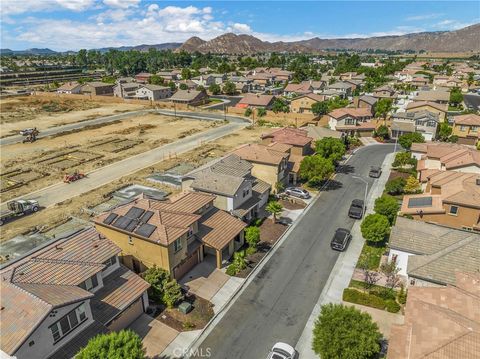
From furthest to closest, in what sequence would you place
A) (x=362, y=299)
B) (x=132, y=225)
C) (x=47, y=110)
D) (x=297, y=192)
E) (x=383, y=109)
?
1. (x=47, y=110)
2. (x=383, y=109)
3. (x=297, y=192)
4. (x=132, y=225)
5. (x=362, y=299)

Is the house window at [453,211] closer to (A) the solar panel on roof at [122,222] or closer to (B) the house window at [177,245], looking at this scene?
(B) the house window at [177,245]

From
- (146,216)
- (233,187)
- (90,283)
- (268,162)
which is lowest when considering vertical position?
(90,283)

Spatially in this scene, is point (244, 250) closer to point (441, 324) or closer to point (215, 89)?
point (441, 324)

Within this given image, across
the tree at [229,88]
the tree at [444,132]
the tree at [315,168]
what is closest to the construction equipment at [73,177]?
the tree at [315,168]

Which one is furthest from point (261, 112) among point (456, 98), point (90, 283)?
point (90, 283)

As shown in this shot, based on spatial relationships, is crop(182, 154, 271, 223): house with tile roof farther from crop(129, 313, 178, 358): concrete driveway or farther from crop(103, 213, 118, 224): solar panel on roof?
crop(129, 313, 178, 358): concrete driveway

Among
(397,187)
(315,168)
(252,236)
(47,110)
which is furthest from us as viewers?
(47,110)

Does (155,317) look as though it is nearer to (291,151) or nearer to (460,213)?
(460,213)
